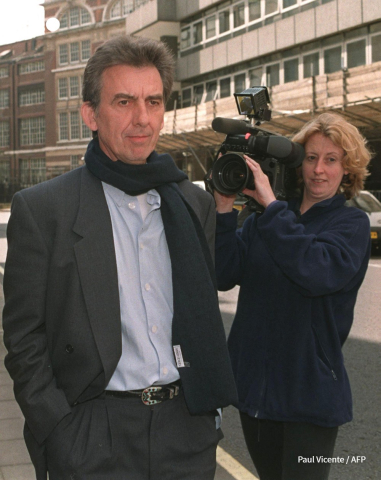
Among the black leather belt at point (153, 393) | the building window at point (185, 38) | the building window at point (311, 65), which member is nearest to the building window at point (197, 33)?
the building window at point (185, 38)

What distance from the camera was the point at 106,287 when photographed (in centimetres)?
211

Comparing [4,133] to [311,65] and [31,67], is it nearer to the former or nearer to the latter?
[31,67]

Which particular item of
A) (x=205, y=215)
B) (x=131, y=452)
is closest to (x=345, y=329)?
(x=205, y=215)

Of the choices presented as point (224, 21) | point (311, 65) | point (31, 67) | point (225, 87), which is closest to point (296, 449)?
point (311, 65)

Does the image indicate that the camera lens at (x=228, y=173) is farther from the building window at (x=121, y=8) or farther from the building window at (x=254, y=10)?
the building window at (x=121, y=8)

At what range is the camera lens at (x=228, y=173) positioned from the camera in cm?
277

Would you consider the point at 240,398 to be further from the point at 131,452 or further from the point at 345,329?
the point at 131,452

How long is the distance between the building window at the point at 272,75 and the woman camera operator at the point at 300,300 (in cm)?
3012

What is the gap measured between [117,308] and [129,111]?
0.60m

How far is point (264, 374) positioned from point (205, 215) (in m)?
0.62

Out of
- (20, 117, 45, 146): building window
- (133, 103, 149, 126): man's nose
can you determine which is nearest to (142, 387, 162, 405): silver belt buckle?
(133, 103, 149, 126): man's nose

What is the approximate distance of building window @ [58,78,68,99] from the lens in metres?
70.8

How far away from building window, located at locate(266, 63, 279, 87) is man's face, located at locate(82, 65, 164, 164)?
101 ft

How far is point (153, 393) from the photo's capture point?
2.15 m
